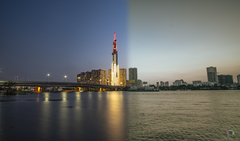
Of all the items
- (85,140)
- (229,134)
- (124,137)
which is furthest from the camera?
(229,134)

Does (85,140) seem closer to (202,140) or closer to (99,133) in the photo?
(99,133)

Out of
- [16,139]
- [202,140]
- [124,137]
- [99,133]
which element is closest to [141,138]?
[124,137]

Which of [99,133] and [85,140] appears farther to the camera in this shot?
[99,133]

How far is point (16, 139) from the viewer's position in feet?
45.7

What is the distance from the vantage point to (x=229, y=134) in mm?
15750

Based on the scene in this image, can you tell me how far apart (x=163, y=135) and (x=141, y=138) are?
254 centimetres

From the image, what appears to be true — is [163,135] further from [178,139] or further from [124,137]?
[124,137]

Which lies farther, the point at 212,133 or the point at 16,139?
the point at 212,133

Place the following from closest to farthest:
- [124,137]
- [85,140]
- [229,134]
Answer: [85,140] → [124,137] → [229,134]

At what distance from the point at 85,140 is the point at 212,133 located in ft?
43.4

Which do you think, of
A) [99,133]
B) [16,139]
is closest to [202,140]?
[99,133]

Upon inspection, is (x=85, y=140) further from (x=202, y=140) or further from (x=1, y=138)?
(x=202, y=140)

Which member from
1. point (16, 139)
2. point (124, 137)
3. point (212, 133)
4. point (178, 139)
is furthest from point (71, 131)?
point (212, 133)

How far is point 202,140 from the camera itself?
13.8 meters
